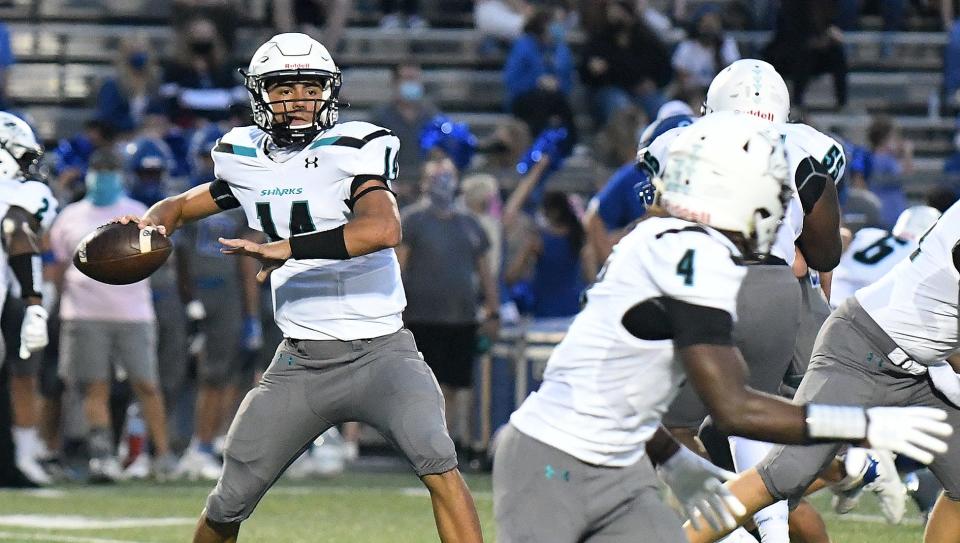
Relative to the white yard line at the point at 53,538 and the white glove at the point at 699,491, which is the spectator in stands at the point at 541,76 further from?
the white glove at the point at 699,491

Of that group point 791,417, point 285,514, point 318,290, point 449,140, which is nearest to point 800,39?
point 449,140

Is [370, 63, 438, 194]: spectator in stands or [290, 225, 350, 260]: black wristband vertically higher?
[290, 225, 350, 260]: black wristband

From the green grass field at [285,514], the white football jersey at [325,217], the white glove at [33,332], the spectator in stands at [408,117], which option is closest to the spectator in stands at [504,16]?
the spectator in stands at [408,117]

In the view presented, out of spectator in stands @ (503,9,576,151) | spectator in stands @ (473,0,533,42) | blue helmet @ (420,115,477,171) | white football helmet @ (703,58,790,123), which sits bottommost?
blue helmet @ (420,115,477,171)

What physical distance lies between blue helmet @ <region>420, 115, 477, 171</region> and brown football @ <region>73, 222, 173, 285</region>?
6042mm

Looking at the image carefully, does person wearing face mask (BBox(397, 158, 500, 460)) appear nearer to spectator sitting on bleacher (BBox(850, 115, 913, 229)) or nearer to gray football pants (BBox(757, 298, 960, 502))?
spectator sitting on bleacher (BBox(850, 115, 913, 229))

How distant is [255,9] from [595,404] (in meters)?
10.7

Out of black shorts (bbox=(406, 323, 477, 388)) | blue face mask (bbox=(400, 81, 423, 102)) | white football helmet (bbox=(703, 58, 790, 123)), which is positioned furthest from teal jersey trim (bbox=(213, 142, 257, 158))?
blue face mask (bbox=(400, 81, 423, 102))

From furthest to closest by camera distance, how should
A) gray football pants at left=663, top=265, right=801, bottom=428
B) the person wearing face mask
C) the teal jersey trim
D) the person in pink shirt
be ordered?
the person wearing face mask < the person in pink shirt < the teal jersey trim < gray football pants at left=663, top=265, right=801, bottom=428

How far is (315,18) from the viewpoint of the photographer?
13867 millimetres

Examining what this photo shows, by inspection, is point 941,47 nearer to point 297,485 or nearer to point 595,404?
point 297,485

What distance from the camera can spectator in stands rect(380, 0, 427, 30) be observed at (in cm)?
1462

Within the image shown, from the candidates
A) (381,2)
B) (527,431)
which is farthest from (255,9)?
(527,431)

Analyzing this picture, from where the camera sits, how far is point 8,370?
10188mm
